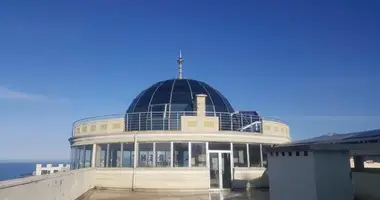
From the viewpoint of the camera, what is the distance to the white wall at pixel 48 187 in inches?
321

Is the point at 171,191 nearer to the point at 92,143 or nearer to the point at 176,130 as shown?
the point at 176,130

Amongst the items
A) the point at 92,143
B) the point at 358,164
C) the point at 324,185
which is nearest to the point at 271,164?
the point at 324,185

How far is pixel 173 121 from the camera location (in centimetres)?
2253

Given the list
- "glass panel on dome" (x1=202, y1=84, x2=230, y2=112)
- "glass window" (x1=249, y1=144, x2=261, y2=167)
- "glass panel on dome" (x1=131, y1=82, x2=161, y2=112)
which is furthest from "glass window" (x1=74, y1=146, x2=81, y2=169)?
"glass window" (x1=249, y1=144, x2=261, y2=167)

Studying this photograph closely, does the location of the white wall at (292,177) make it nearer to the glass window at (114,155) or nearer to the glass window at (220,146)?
the glass window at (220,146)

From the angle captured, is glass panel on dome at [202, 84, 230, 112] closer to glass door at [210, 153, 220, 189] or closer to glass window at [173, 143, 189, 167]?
glass door at [210, 153, 220, 189]

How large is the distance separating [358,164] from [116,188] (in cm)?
1513

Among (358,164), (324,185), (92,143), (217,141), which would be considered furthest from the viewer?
(92,143)

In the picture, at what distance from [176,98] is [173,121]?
351 centimetres

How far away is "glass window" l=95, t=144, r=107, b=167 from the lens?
74.7 feet

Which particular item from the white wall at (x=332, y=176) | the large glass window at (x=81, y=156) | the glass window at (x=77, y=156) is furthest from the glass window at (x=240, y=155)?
the white wall at (x=332, y=176)

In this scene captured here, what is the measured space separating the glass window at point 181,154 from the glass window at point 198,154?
415 mm

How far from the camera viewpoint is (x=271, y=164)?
36.6 ft

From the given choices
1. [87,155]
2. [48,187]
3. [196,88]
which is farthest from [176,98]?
[48,187]
